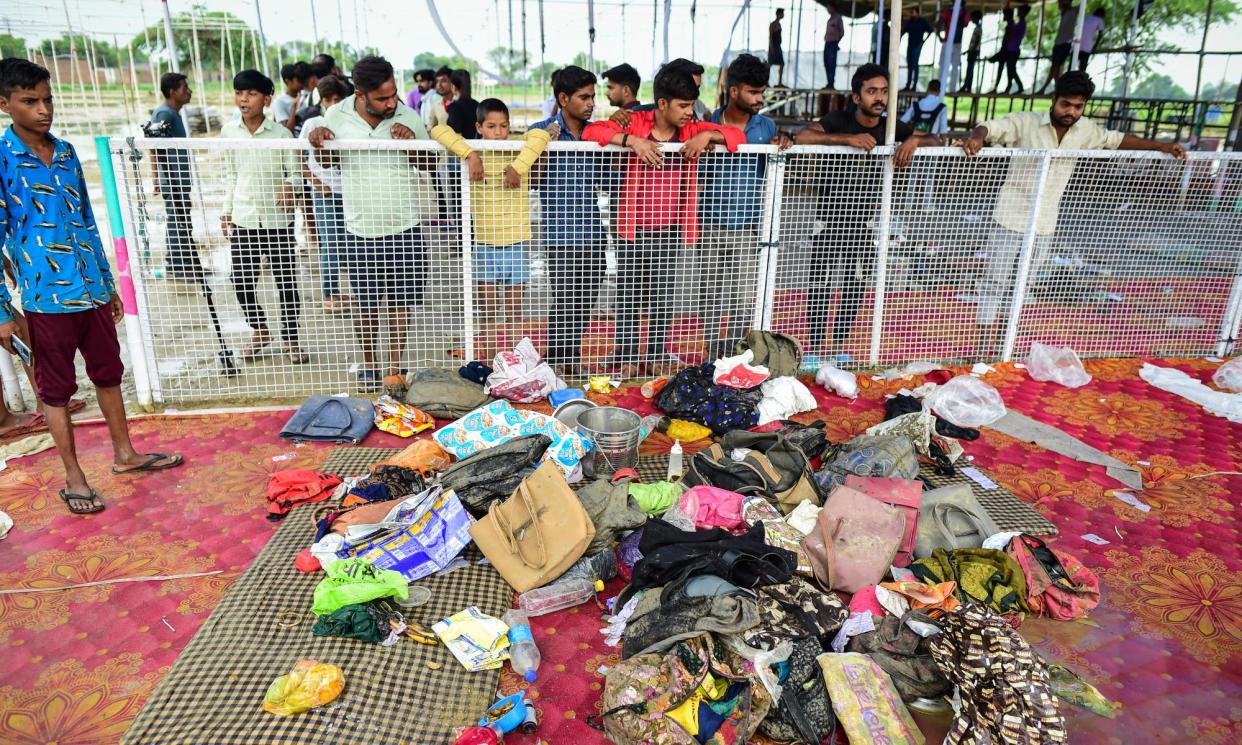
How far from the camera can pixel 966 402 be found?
5219mm

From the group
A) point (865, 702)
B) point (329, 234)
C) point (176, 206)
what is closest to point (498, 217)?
point (329, 234)

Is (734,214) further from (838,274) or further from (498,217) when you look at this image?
(498,217)

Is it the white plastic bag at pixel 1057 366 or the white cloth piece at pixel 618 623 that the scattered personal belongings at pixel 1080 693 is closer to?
the white cloth piece at pixel 618 623

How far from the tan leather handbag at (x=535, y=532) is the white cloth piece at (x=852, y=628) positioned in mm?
1113

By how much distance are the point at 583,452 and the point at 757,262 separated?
225 centimetres

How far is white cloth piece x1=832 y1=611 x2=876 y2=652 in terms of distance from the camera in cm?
297

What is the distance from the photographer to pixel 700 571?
10.1ft

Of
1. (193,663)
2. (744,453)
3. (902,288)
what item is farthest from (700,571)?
(902,288)

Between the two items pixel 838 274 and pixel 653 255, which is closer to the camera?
pixel 653 255

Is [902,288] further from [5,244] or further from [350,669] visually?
[5,244]

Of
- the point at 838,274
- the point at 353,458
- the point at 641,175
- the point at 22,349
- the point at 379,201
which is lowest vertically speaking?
the point at 353,458

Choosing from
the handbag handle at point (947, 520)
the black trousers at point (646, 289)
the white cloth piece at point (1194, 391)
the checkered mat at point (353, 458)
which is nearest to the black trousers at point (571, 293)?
the black trousers at point (646, 289)

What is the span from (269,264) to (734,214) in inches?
128

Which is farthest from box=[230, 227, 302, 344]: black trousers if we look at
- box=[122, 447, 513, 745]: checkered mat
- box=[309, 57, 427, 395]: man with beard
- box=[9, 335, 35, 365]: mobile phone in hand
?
box=[122, 447, 513, 745]: checkered mat
